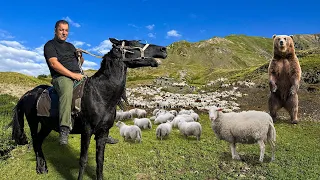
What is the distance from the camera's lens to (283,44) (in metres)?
18.7

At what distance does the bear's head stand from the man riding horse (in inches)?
562

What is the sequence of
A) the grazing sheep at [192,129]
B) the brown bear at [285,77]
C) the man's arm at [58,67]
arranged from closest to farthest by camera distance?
the man's arm at [58,67]
the grazing sheep at [192,129]
the brown bear at [285,77]

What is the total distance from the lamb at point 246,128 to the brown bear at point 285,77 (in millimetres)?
8752

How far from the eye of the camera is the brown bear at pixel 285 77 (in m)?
19.1

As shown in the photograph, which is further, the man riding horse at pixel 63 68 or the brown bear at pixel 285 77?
the brown bear at pixel 285 77

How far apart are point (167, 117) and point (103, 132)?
1175 cm

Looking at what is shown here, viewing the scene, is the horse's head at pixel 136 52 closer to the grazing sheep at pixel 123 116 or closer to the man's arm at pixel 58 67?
the man's arm at pixel 58 67

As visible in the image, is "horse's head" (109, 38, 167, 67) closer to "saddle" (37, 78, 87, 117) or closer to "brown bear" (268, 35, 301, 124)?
"saddle" (37, 78, 87, 117)

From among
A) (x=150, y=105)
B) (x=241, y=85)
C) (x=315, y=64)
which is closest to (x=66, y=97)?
(x=150, y=105)

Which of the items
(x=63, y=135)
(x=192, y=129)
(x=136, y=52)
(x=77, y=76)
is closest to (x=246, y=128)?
(x=192, y=129)

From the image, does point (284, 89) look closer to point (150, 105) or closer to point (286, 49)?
point (286, 49)

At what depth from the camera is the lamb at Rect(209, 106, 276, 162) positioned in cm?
1076

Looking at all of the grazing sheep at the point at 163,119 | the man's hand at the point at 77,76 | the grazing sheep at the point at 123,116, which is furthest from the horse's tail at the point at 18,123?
the grazing sheep at the point at 123,116

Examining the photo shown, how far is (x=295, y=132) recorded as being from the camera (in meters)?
17.0
